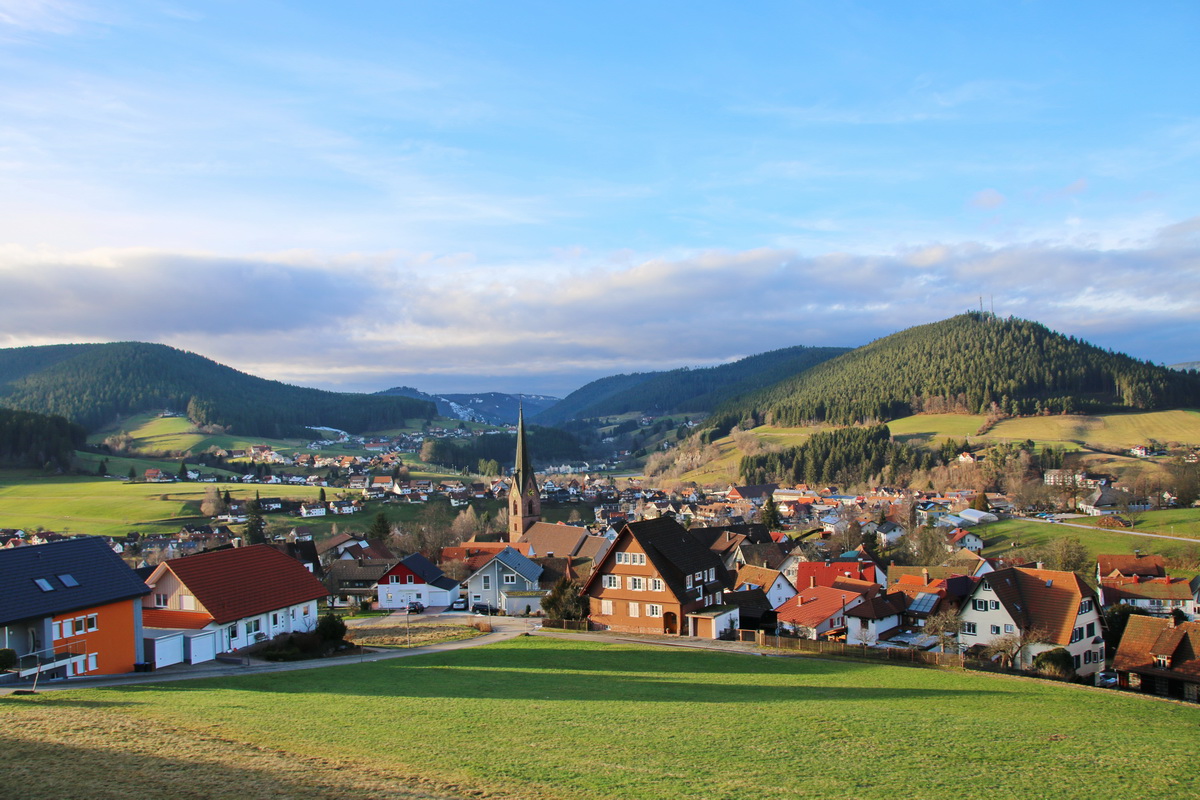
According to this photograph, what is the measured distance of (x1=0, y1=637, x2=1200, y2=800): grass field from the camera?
10.7 meters

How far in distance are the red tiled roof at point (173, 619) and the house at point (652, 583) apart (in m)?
18.4

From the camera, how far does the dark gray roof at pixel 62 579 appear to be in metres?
23.2

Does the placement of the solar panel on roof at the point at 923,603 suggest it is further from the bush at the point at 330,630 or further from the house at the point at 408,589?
the bush at the point at 330,630

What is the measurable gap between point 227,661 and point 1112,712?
2912cm

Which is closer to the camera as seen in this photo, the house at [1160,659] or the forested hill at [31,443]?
the house at [1160,659]

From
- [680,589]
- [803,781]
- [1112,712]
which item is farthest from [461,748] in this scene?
[680,589]

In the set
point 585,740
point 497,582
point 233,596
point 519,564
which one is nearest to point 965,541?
point 519,564

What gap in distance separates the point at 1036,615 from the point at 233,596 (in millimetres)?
37703

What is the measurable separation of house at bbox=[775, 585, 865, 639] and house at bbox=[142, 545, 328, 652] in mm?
25602

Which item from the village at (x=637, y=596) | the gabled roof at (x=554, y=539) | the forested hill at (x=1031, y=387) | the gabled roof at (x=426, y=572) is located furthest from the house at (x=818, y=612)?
the forested hill at (x=1031, y=387)

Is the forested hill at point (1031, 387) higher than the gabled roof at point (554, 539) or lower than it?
higher

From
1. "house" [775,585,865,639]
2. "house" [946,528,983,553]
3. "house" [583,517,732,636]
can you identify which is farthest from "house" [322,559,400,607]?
"house" [946,528,983,553]

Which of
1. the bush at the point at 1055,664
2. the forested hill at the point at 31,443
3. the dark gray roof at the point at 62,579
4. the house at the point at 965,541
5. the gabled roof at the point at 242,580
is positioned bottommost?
the house at the point at 965,541

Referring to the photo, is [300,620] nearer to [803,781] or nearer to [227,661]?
[227,661]
